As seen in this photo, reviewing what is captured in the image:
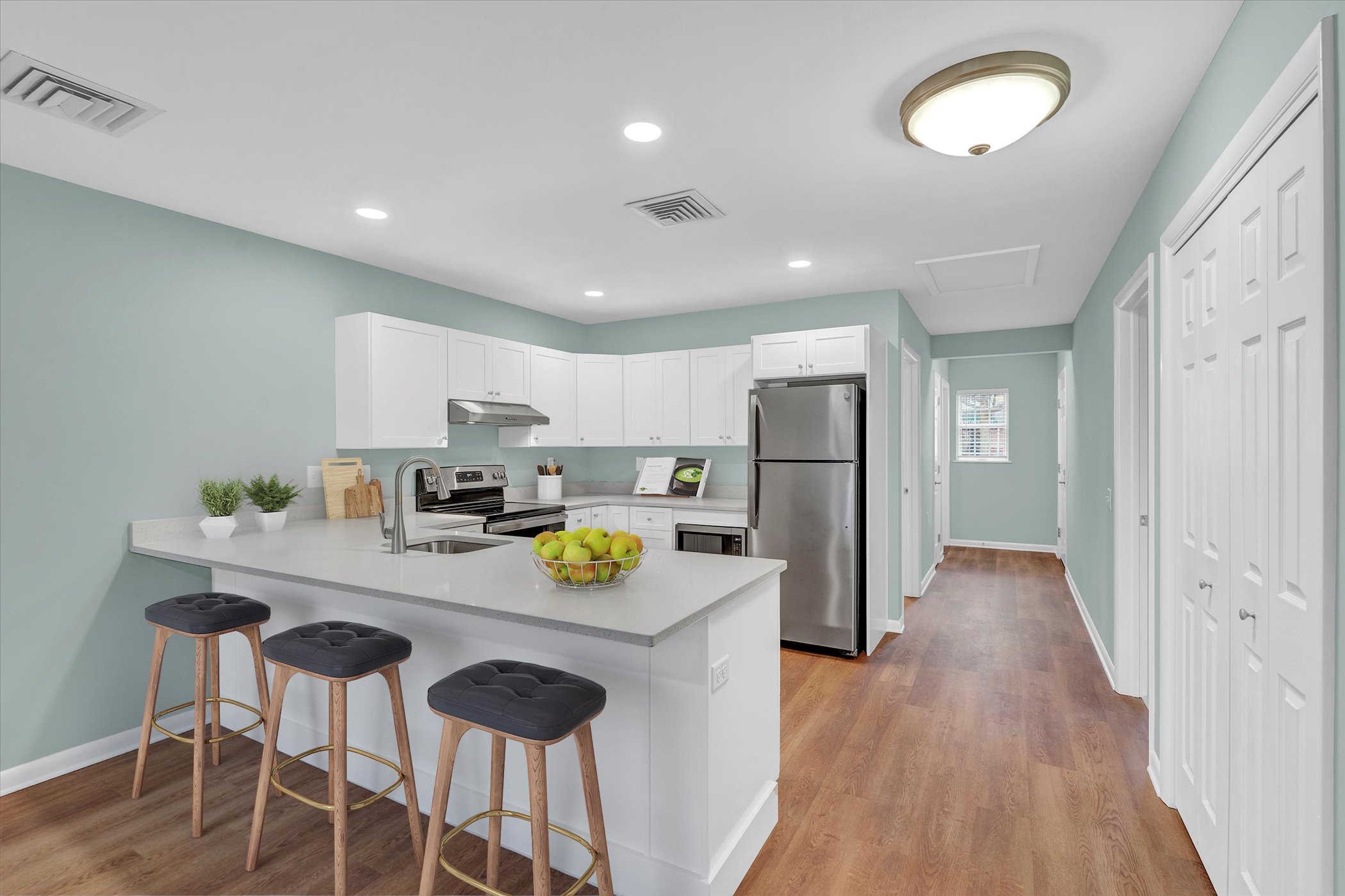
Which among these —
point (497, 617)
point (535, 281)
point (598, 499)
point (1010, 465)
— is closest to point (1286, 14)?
point (497, 617)

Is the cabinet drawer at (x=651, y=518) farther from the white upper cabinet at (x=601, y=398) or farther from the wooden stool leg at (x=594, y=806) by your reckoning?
the wooden stool leg at (x=594, y=806)

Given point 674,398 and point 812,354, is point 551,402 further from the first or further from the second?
point 812,354

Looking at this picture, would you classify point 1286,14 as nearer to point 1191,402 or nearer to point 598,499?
point 1191,402

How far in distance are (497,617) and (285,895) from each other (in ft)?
3.63

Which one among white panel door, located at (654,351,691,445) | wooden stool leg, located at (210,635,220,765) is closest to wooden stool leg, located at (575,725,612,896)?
wooden stool leg, located at (210,635,220,765)

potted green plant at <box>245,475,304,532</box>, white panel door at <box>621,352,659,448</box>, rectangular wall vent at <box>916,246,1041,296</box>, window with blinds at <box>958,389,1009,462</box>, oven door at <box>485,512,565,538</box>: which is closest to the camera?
potted green plant at <box>245,475,304,532</box>

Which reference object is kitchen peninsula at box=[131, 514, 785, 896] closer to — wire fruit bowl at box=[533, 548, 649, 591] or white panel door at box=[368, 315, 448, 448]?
wire fruit bowl at box=[533, 548, 649, 591]

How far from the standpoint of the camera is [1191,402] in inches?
83.5

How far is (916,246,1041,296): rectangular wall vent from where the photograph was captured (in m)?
3.77

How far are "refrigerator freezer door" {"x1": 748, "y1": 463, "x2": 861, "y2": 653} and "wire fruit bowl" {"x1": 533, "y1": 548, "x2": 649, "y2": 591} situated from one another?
7.78ft

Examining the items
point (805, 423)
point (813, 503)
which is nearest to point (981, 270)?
point (805, 423)

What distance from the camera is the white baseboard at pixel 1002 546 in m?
7.90

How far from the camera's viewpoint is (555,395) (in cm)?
513

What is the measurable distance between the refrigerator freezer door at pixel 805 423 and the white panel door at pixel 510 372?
5.49ft
